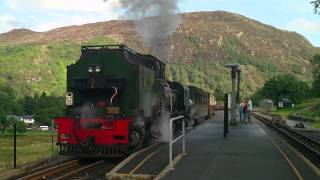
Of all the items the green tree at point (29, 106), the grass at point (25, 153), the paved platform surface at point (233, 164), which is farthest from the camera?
the green tree at point (29, 106)

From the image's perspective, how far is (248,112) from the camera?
39156 millimetres

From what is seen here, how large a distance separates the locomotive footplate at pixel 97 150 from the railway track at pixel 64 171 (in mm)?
307

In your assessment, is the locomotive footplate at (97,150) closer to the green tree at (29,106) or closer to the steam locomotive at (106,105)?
the steam locomotive at (106,105)

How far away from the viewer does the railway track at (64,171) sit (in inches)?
503

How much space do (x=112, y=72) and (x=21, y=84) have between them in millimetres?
170423

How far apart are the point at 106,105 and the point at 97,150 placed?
1.49 metres

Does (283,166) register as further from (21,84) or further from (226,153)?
(21,84)

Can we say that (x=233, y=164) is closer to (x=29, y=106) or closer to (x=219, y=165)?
(x=219, y=165)

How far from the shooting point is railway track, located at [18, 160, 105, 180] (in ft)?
41.9

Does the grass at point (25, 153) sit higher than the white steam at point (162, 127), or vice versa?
the white steam at point (162, 127)

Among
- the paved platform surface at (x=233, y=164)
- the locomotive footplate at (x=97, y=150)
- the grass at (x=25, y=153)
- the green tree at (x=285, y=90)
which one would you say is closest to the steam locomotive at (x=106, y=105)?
the locomotive footplate at (x=97, y=150)

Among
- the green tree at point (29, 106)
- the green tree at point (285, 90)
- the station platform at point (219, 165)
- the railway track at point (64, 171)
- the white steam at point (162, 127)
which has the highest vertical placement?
the green tree at point (285, 90)

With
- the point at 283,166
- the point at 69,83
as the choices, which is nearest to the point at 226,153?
the point at 283,166

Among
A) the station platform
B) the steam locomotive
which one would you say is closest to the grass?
the steam locomotive
